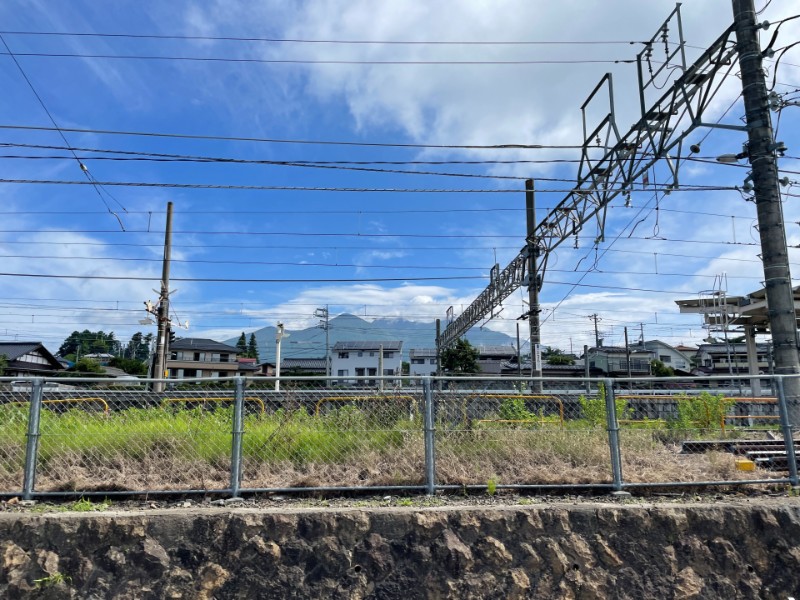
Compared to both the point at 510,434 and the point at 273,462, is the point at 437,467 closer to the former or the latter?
the point at 510,434

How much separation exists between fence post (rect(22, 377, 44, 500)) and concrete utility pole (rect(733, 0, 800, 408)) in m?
9.31

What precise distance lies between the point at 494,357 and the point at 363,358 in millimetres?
16742

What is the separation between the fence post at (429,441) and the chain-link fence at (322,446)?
0.01 metres

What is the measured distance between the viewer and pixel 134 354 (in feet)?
277

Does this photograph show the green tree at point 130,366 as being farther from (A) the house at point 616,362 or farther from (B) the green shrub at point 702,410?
(B) the green shrub at point 702,410

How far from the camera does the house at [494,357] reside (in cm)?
5547

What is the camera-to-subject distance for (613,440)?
517 cm

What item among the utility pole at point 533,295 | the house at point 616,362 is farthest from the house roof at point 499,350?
the utility pole at point 533,295

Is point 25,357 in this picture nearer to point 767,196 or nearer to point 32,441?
point 32,441

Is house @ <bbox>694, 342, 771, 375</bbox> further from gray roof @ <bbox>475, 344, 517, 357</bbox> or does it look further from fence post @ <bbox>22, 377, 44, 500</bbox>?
fence post @ <bbox>22, 377, 44, 500</bbox>

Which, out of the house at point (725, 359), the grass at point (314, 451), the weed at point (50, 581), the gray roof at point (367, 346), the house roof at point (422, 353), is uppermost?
the gray roof at point (367, 346)

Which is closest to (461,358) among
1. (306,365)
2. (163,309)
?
(163,309)

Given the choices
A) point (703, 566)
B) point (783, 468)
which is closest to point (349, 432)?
point (703, 566)

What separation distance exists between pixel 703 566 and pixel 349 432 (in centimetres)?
336
